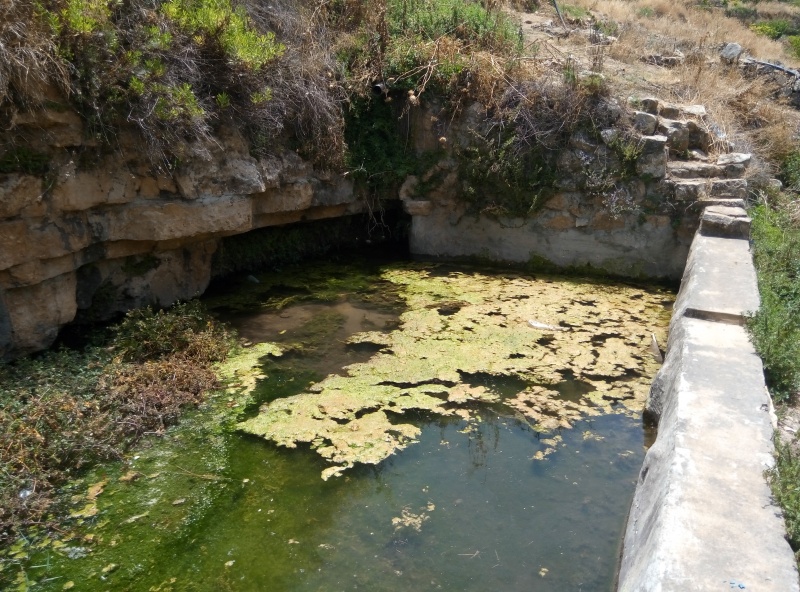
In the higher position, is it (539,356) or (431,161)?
(431,161)

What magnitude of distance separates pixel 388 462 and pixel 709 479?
205cm

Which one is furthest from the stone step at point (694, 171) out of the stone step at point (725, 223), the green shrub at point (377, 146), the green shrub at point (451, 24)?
the green shrub at point (377, 146)

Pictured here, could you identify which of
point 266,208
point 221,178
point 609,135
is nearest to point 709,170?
point 609,135

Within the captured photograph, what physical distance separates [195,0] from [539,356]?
4.35 meters

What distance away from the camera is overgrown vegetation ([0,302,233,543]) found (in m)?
3.84

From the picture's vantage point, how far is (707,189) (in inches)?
291

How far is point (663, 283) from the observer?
25.1 ft

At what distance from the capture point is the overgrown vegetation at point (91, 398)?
3844 millimetres

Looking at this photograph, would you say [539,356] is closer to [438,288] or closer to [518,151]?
[438,288]

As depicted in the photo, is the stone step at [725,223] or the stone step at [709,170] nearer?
the stone step at [725,223]

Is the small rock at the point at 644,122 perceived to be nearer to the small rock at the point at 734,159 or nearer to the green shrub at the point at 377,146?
the small rock at the point at 734,159

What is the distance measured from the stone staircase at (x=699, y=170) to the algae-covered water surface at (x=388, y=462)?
116 centimetres

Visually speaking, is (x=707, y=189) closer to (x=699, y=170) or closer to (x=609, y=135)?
(x=699, y=170)

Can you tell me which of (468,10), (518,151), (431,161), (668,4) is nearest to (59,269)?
(431,161)
